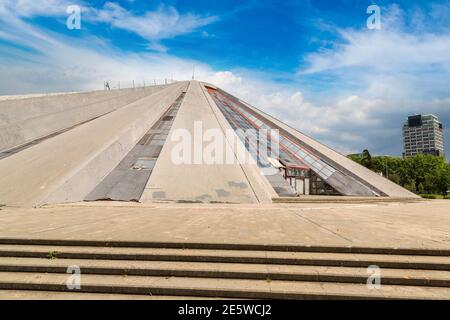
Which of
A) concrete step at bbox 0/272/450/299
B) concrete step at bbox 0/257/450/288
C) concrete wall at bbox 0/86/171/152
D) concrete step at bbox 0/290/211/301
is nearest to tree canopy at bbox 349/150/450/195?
concrete wall at bbox 0/86/171/152

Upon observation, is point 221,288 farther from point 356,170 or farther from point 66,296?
point 356,170

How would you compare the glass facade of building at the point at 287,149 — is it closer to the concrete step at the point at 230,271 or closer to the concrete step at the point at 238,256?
the concrete step at the point at 238,256

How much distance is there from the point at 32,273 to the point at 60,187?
20.4 feet

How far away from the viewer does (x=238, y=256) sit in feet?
13.3

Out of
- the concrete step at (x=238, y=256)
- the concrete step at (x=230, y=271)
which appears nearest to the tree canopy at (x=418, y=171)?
the concrete step at (x=238, y=256)

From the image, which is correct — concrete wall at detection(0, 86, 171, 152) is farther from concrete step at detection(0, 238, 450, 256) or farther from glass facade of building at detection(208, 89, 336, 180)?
concrete step at detection(0, 238, 450, 256)

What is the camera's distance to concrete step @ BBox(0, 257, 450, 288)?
11.9 feet

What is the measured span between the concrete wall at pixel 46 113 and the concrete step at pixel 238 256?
11.9m

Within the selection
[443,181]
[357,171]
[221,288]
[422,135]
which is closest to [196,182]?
[221,288]

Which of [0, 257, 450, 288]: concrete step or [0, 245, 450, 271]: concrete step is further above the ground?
[0, 245, 450, 271]: concrete step

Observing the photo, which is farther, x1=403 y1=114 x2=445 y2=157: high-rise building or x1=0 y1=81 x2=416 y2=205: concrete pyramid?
x1=403 y1=114 x2=445 y2=157: high-rise building

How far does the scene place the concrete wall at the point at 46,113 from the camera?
1421 centimetres

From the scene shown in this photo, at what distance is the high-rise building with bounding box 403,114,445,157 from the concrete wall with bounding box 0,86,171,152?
16284cm

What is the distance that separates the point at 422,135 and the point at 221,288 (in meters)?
183
